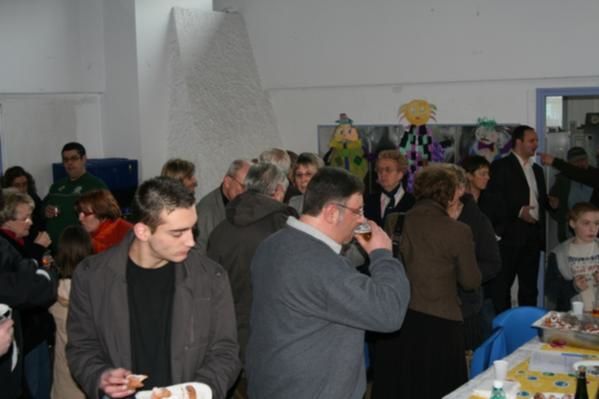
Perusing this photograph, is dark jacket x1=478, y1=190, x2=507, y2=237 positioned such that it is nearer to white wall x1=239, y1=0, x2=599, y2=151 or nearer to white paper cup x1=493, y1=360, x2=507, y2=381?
white wall x1=239, y1=0, x2=599, y2=151

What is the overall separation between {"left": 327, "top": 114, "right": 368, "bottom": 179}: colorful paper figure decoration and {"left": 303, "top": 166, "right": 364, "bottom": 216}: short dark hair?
206 inches

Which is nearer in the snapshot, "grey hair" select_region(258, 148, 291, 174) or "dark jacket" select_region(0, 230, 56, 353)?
"dark jacket" select_region(0, 230, 56, 353)

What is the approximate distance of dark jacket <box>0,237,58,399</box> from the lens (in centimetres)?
329

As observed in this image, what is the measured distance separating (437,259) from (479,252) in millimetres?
544

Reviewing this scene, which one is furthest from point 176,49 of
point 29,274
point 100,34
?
point 29,274

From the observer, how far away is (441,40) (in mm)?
7625

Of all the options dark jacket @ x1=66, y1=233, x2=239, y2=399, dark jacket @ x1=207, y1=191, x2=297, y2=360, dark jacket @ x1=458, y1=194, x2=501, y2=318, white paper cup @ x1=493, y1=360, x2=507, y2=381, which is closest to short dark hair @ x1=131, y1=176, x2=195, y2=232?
dark jacket @ x1=66, y1=233, x2=239, y2=399

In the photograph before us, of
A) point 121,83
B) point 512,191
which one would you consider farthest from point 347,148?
point 121,83

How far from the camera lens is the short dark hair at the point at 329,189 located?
309cm

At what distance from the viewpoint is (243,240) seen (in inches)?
163

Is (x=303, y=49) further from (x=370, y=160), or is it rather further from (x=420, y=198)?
(x=420, y=198)

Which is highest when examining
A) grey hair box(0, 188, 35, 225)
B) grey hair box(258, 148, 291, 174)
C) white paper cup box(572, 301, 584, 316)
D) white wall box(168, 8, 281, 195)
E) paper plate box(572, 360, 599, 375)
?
white wall box(168, 8, 281, 195)

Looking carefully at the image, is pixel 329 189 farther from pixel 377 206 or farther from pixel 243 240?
pixel 377 206

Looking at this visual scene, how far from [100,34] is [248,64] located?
1695 mm
